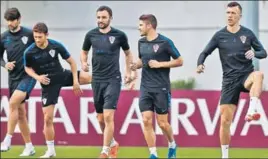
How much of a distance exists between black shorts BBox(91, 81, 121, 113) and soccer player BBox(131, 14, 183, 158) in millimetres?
416

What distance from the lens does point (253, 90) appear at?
579 inches

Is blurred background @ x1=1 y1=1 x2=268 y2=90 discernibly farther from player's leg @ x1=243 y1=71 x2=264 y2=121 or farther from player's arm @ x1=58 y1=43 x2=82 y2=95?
player's leg @ x1=243 y1=71 x2=264 y2=121

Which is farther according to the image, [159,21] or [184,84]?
[159,21]

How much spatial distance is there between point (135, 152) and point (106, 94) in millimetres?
3738

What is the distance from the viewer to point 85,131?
2072cm

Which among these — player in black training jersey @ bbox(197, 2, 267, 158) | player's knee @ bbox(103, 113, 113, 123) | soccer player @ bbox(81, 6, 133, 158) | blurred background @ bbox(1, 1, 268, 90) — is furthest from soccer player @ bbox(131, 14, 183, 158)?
blurred background @ bbox(1, 1, 268, 90)

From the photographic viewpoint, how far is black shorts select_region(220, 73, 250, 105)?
1516 centimetres

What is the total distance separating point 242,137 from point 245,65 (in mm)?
5302

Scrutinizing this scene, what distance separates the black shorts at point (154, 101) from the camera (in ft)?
52.3

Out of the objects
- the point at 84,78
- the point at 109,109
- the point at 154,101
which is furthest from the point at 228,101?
the point at 84,78

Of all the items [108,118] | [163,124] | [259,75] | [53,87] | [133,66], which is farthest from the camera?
[53,87]

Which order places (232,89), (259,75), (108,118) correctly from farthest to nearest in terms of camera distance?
(108,118)
(232,89)
(259,75)

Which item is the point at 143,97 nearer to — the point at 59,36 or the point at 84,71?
the point at 84,71

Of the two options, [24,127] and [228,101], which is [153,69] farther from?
[24,127]
